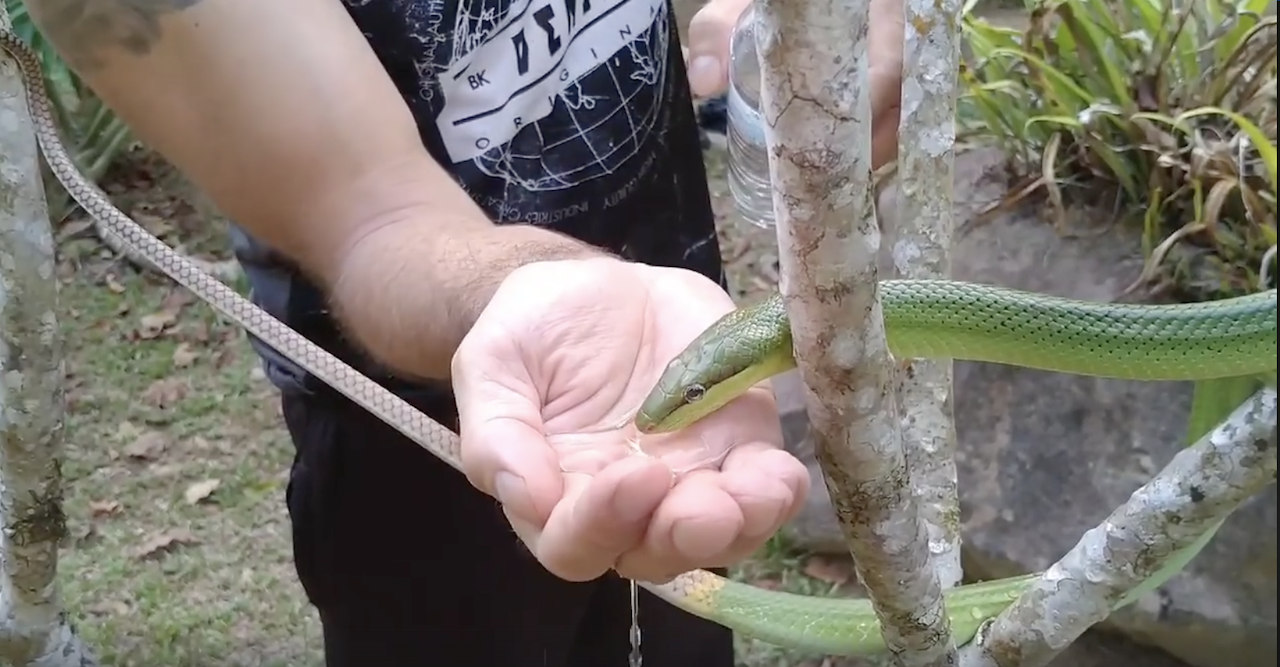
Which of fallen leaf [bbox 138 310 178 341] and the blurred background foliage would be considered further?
fallen leaf [bbox 138 310 178 341]

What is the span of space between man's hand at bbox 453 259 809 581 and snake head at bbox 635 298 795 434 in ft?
0.04

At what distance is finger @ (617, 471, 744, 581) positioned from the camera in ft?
2.69

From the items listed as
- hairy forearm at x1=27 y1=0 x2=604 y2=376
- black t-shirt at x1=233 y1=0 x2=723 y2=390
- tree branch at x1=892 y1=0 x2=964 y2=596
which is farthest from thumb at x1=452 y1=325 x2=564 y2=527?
black t-shirt at x1=233 y1=0 x2=723 y2=390

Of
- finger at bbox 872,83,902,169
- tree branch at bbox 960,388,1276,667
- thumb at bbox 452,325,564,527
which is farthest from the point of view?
finger at bbox 872,83,902,169

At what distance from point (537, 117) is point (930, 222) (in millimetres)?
537

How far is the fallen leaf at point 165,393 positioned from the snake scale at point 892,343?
205 centimetres

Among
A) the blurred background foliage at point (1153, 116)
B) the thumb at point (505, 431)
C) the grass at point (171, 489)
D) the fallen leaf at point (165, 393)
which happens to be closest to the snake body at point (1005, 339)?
the thumb at point (505, 431)

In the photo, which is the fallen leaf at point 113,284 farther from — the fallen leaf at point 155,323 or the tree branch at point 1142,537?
the tree branch at point 1142,537

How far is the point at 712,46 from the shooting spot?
5.05 feet

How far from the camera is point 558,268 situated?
3.66 feet

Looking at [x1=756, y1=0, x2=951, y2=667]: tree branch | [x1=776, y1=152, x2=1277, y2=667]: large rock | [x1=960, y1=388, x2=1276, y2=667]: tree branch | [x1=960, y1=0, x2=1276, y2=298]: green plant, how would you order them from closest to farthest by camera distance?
[x1=756, y1=0, x2=951, y2=667]: tree branch → [x1=960, y1=388, x2=1276, y2=667]: tree branch → [x1=776, y1=152, x2=1277, y2=667]: large rock → [x1=960, y1=0, x2=1276, y2=298]: green plant

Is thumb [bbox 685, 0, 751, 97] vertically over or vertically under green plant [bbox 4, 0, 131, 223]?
over

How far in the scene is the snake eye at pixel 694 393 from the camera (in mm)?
1018

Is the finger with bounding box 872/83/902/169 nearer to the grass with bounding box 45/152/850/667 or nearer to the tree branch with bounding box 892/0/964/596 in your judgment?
the tree branch with bounding box 892/0/964/596
